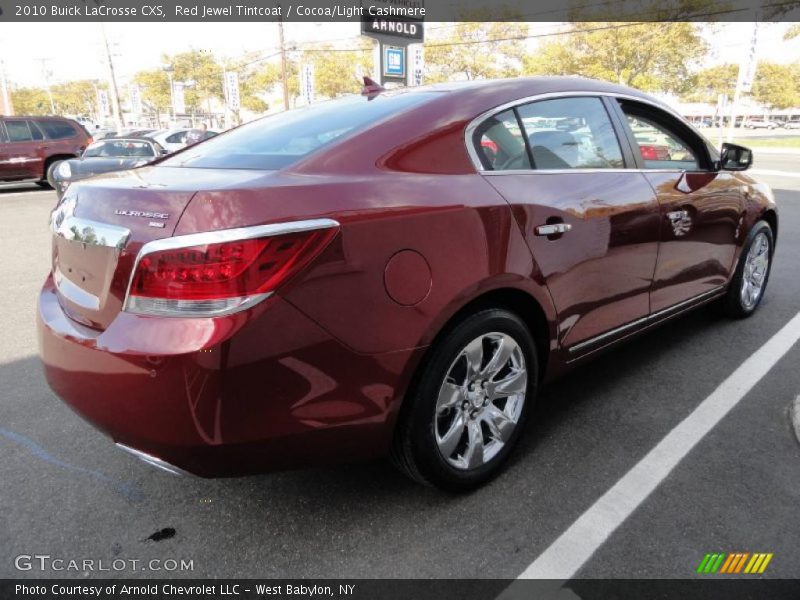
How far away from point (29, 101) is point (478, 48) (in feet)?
233

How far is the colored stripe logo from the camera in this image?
203cm

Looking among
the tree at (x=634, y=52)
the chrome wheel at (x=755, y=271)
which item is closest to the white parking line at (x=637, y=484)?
the chrome wheel at (x=755, y=271)

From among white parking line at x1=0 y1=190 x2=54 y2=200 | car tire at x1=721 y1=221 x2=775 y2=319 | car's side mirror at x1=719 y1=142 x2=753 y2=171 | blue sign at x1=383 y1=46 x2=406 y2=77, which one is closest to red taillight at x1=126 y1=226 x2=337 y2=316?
car's side mirror at x1=719 y1=142 x2=753 y2=171

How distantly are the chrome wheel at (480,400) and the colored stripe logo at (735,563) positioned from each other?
2.79 ft

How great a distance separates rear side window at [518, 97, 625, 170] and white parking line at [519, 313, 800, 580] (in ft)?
4.48

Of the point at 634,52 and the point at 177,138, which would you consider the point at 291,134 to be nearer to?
the point at 177,138

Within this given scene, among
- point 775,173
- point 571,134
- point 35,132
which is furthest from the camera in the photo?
point 775,173

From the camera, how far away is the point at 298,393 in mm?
1843

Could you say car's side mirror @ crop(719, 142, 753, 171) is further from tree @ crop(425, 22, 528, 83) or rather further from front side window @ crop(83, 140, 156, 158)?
tree @ crop(425, 22, 528, 83)

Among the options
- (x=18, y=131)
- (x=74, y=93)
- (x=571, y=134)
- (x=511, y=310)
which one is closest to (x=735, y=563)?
(x=511, y=310)

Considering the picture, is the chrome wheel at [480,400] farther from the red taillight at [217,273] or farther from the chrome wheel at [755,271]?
the chrome wheel at [755,271]

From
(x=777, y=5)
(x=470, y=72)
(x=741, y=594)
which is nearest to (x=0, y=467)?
(x=741, y=594)

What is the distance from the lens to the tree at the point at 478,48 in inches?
1602

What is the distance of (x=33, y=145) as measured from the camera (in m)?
14.4
